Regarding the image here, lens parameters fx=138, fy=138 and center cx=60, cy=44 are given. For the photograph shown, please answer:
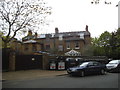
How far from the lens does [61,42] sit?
41.6 metres

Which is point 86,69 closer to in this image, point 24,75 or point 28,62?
point 24,75

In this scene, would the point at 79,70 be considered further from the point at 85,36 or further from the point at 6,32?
the point at 85,36

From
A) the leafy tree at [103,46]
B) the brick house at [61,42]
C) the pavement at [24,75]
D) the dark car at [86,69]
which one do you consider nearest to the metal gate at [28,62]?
the pavement at [24,75]

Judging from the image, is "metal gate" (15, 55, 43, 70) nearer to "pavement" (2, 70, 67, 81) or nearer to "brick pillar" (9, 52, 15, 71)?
"brick pillar" (9, 52, 15, 71)

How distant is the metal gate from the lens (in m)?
17.9

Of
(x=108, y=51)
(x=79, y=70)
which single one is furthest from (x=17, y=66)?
(x=108, y=51)

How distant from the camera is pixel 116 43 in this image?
31.7 m

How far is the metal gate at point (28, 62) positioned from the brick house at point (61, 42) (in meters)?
18.8

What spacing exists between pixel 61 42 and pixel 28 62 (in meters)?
23.5

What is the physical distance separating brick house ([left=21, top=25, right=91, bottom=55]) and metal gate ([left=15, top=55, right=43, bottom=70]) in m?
18.8

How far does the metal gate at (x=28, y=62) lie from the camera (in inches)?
705

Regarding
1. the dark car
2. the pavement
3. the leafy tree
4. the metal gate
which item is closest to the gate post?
the metal gate

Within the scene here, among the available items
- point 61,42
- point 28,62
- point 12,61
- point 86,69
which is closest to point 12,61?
point 12,61

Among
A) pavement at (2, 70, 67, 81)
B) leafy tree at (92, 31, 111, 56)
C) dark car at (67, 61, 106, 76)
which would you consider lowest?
pavement at (2, 70, 67, 81)
